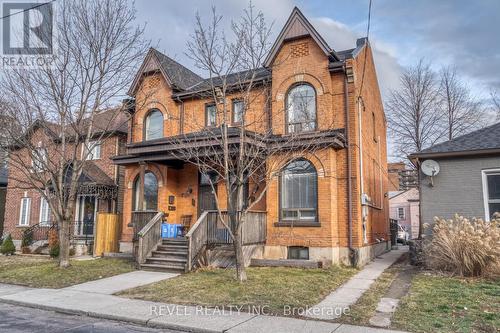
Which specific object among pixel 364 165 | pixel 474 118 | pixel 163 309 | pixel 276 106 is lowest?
pixel 163 309

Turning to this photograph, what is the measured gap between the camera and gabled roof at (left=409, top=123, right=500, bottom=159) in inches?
493

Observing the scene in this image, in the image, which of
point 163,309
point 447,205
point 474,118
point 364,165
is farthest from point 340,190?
point 474,118

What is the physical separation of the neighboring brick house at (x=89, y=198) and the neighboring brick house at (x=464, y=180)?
13.3 meters

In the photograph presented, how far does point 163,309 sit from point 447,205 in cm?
988

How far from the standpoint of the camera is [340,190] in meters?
13.9

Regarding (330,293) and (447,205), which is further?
(447,205)

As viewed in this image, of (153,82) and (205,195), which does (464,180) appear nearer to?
(205,195)

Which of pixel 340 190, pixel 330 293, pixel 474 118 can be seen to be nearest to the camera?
pixel 330 293

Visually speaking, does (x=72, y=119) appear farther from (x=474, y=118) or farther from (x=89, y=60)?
(x=474, y=118)

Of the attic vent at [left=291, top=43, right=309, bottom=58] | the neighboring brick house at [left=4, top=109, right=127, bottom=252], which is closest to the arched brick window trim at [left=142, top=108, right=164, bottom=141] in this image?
the neighboring brick house at [left=4, top=109, right=127, bottom=252]

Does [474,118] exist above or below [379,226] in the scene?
above

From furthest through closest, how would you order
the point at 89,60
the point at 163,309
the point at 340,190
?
1. the point at 340,190
2. the point at 89,60
3. the point at 163,309

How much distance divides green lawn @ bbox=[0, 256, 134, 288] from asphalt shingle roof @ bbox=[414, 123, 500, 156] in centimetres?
1094

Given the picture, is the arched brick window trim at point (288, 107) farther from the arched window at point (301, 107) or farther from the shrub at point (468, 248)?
the shrub at point (468, 248)
